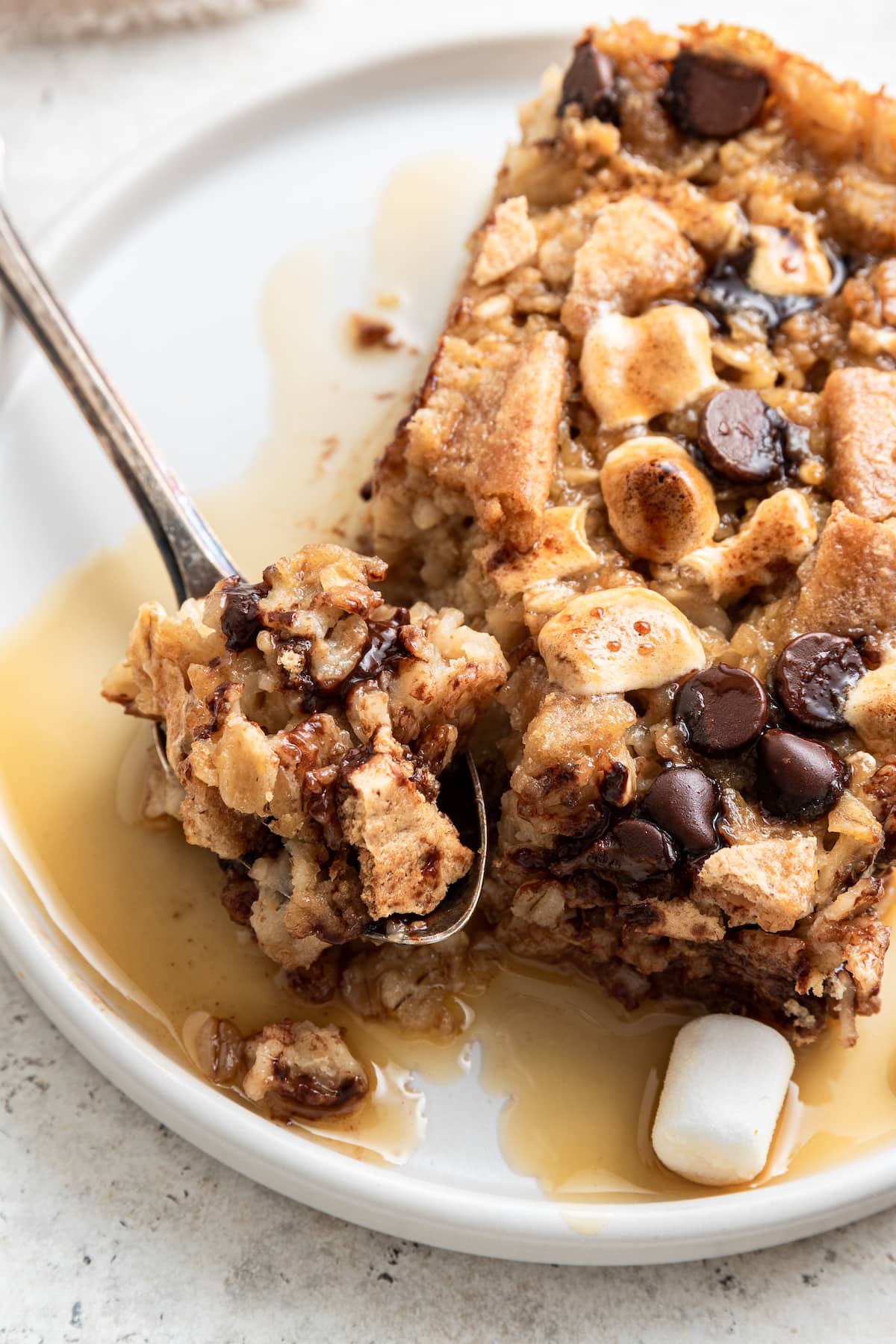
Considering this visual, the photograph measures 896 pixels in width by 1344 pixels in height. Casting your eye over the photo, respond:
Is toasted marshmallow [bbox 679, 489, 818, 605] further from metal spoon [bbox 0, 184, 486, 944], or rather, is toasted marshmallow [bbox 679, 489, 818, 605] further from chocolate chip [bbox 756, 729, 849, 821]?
metal spoon [bbox 0, 184, 486, 944]

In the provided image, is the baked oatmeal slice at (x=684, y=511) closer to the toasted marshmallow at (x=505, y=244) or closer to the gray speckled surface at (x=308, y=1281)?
the toasted marshmallow at (x=505, y=244)

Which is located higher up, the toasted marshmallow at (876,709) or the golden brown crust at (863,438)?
the golden brown crust at (863,438)

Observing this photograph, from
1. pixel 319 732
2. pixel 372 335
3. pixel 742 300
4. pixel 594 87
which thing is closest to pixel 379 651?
pixel 319 732

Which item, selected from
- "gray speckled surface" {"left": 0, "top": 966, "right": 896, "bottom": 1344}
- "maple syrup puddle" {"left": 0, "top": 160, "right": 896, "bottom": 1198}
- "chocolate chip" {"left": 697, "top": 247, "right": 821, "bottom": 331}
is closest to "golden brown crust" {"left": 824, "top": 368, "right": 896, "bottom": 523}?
"chocolate chip" {"left": 697, "top": 247, "right": 821, "bottom": 331}

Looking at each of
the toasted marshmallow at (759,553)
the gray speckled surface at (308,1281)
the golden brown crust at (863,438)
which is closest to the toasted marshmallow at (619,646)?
the toasted marshmallow at (759,553)

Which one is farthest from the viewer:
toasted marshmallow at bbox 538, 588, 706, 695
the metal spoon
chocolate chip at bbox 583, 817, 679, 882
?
the metal spoon
